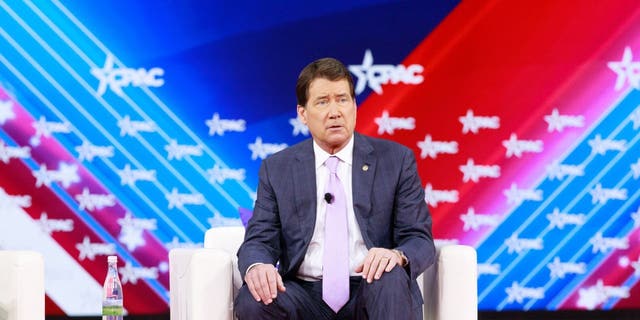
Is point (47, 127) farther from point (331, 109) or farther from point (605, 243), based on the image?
point (605, 243)

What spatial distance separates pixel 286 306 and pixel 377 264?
31 centimetres

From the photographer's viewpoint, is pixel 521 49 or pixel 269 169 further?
pixel 521 49

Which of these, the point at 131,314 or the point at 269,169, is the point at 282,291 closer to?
the point at 269,169

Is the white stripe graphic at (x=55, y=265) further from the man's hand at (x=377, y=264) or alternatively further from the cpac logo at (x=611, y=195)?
the man's hand at (x=377, y=264)

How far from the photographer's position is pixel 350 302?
3021mm

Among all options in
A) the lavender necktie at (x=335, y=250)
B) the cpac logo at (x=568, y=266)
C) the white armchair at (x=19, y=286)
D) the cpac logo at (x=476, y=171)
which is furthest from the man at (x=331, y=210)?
the cpac logo at (x=568, y=266)

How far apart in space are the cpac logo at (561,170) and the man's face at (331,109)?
2.37 m

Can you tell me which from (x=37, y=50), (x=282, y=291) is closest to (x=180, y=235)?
(x=37, y=50)

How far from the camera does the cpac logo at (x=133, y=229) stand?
17.4 feet

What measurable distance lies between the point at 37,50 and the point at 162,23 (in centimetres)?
69

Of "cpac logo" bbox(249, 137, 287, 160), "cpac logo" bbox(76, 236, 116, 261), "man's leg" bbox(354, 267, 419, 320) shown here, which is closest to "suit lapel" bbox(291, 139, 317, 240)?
"man's leg" bbox(354, 267, 419, 320)

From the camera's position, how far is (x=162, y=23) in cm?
528

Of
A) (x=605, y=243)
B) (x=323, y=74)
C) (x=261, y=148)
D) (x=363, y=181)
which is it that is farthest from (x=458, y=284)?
(x=605, y=243)

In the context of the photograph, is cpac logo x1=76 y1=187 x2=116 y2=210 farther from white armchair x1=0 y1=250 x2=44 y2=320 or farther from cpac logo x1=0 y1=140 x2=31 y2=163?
white armchair x1=0 y1=250 x2=44 y2=320
